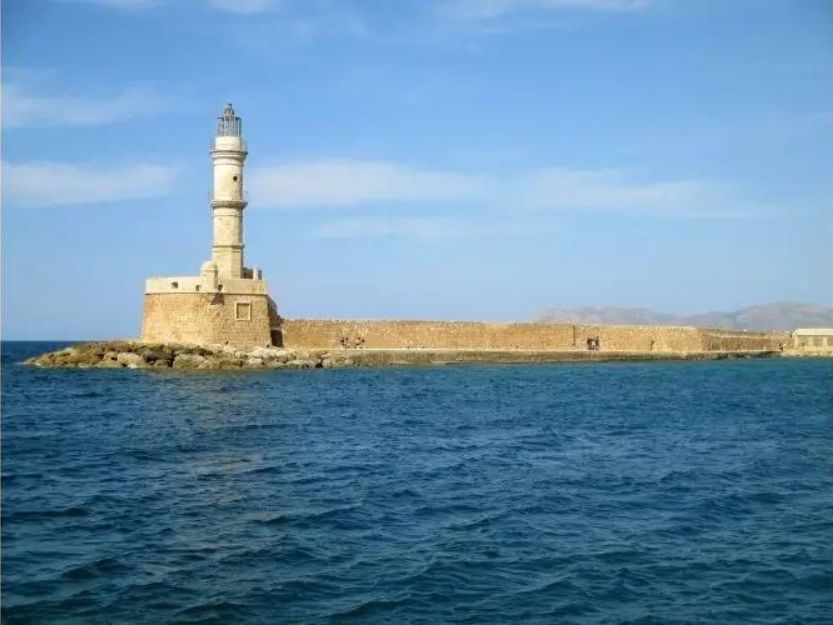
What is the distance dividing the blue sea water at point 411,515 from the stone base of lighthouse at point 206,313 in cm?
1219

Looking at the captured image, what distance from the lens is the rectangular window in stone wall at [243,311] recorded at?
33.6m

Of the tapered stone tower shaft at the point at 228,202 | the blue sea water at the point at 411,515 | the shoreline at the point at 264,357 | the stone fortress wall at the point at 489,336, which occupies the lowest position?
the blue sea water at the point at 411,515

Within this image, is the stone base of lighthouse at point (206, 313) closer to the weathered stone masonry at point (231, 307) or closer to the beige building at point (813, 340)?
the weathered stone masonry at point (231, 307)

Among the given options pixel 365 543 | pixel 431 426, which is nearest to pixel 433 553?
pixel 365 543

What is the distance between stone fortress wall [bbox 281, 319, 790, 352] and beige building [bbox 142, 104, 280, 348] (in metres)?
2.70

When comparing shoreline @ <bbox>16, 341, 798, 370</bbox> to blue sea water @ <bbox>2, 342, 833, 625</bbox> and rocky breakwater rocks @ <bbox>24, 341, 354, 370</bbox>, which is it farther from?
blue sea water @ <bbox>2, 342, 833, 625</bbox>

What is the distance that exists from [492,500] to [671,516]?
78.1 inches

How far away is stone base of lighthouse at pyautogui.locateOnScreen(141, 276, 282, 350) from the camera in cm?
3319

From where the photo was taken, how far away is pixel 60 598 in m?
→ 7.34

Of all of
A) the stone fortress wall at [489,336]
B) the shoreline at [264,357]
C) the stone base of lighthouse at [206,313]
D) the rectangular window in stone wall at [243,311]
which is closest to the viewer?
the shoreline at [264,357]

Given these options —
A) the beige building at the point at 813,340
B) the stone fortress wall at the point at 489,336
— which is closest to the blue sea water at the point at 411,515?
the stone fortress wall at the point at 489,336

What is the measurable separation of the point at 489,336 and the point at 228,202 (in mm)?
13413

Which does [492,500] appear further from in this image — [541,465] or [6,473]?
[6,473]

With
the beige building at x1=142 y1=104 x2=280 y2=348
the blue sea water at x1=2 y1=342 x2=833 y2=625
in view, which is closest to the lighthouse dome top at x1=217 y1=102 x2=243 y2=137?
the beige building at x1=142 y1=104 x2=280 y2=348
